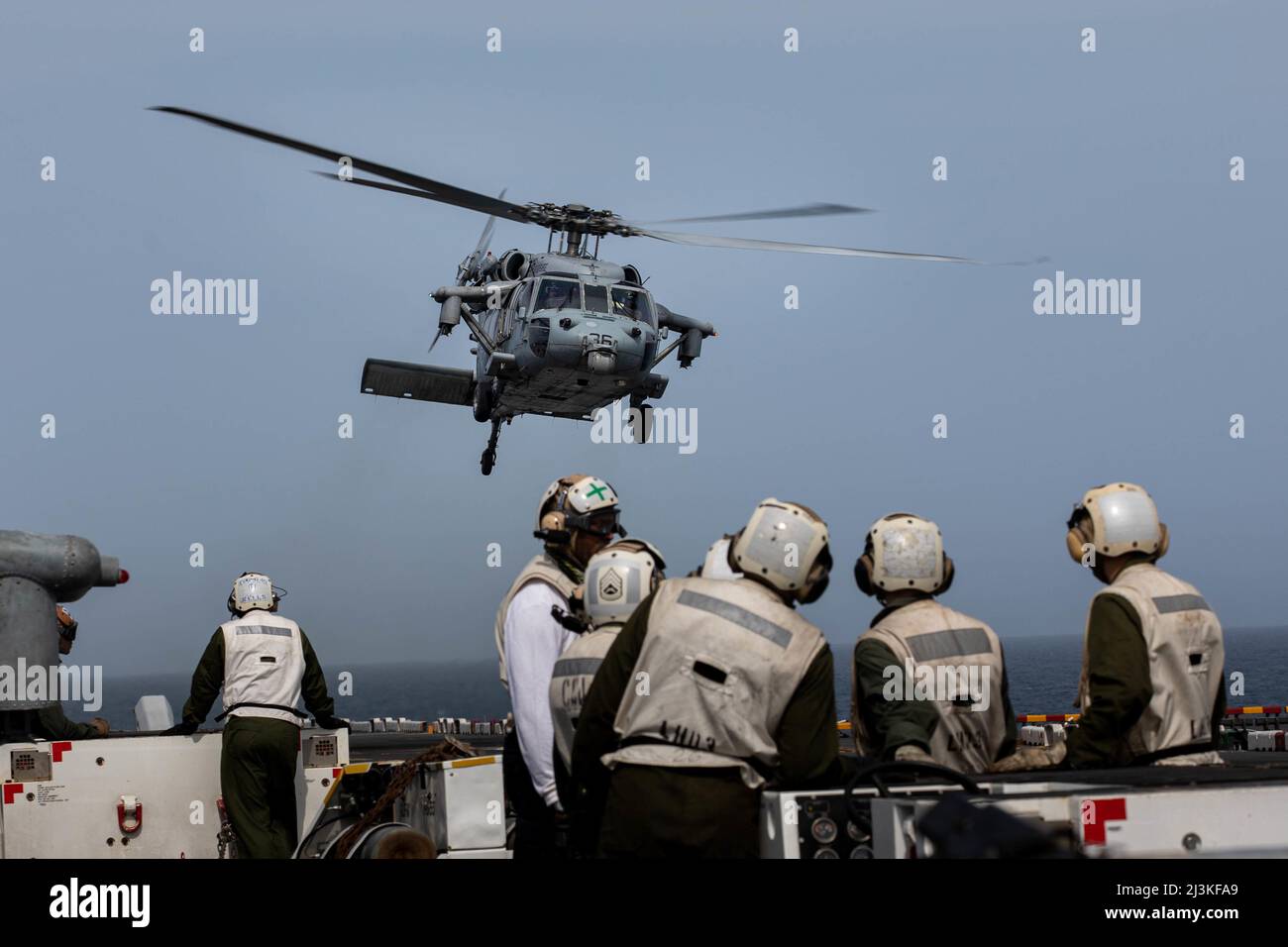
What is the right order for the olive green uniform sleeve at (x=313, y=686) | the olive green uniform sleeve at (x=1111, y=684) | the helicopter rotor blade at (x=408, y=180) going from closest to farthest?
the olive green uniform sleeve at (x=1111, y=684)
the olive green uniform sleeve at (x=313, y=686)
the helicopter rotor blade at (x=408, y=180)

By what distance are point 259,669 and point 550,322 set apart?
1449 cm

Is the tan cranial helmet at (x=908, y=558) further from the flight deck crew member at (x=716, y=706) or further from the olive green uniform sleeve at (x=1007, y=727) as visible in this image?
the flight deck crew member at (x=716, y=706)

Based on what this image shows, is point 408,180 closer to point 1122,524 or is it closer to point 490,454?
point 490,454

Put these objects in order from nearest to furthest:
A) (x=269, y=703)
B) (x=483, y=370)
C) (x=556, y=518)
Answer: (x=556, y=518) < (x=269, y=703) < (x=483, y=370)

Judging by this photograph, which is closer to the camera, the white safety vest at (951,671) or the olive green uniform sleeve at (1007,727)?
the white safety vest at (951,671)

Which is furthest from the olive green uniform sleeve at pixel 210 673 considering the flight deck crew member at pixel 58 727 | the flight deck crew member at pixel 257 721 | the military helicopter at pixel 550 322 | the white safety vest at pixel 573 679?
the military helicopter at pixel 550 322

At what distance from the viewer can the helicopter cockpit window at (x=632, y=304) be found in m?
25.9

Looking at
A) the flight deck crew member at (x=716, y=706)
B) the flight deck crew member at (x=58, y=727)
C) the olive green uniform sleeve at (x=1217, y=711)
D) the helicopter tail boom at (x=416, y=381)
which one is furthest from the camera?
the helicopter tail boom at (x=416, y=381)

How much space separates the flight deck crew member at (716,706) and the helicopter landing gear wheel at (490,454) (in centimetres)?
2316
